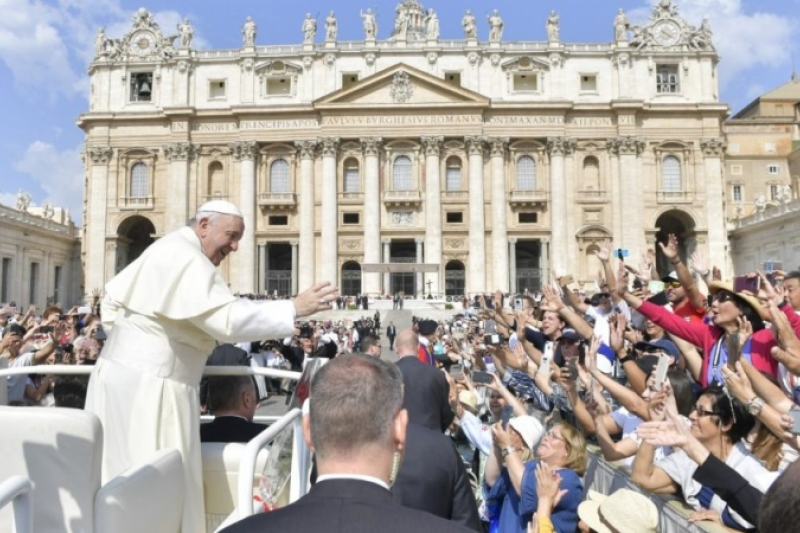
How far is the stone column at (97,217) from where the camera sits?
4391cm

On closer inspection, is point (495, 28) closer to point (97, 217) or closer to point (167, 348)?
point (97, 217)

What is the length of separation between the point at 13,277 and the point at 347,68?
25.5 m

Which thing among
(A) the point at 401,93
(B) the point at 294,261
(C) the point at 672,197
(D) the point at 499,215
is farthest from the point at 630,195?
(B) the point at 294,261

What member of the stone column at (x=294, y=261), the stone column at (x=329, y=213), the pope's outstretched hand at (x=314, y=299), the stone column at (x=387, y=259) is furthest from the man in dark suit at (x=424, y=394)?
the stone column at (x=294, y=261)

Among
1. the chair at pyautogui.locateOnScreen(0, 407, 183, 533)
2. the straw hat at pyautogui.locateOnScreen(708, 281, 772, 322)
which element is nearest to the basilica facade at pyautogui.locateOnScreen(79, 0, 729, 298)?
the straw hat at pyautogui.locateOnScreen(708, 281, 772, 322)

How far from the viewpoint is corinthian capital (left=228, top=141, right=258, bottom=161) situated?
4425 centimetres

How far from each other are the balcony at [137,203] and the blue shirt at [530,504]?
44.9 m

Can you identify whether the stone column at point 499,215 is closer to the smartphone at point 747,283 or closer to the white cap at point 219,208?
the smartphone at point 747,283

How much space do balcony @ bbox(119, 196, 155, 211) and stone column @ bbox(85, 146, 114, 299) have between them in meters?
1.11

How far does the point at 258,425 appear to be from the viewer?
156 inches

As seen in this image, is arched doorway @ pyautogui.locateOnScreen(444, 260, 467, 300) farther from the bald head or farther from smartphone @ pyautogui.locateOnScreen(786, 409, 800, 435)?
smartphone @ pyautogui.locateOnScreen(786, 409, 800, 435)

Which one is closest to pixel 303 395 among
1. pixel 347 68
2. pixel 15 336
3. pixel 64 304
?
pixel 15 336

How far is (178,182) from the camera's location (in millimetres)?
44312

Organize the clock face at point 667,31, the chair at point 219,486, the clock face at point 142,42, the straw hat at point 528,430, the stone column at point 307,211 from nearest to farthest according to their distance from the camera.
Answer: the chair at point 219,486, the straw hat at point 528,430, the stone column at point 307,211, the clock face at point 667,31, the clock face at point 142,42
